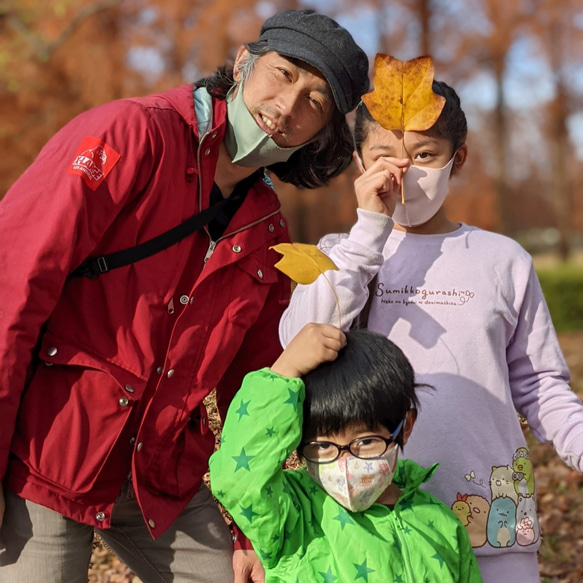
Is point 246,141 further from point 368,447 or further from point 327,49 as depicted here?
point 368,447

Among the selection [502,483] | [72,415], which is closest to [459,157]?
[502,483]

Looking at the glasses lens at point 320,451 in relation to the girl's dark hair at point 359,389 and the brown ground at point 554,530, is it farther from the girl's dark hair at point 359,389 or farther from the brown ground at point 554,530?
the brown ground at point 554,530

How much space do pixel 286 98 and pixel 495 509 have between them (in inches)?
53.9

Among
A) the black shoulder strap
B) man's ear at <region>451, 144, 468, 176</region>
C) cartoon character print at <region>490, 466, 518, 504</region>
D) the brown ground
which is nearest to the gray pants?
the black shoulder strap

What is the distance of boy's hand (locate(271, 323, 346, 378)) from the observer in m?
2.10

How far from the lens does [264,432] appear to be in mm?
2018

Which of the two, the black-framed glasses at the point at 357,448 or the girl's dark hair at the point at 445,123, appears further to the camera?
the girl's dark hair at the point at 445,123

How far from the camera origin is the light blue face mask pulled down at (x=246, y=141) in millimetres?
2650

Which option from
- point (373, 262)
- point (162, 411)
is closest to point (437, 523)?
point (373, 262)

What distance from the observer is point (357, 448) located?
2119mm

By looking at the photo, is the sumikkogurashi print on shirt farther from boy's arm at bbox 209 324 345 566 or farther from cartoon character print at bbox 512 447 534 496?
boy's arm at bbox 209 324 345 566

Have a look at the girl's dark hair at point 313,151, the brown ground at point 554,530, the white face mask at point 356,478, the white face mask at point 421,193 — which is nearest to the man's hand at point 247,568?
the white face mask at point 356,478

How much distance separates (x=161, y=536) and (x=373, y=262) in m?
1.18

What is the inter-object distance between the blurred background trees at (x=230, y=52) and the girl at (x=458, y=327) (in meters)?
7.69
